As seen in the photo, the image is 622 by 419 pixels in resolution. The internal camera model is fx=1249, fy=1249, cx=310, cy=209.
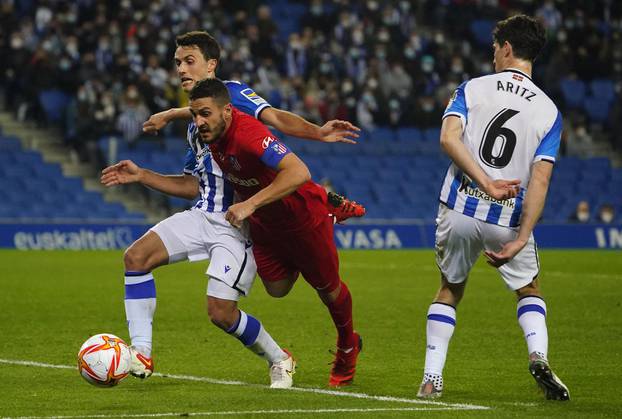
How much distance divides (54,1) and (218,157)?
70.8 feet

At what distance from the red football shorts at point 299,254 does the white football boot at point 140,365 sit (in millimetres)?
1047

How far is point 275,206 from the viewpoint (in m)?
8.12

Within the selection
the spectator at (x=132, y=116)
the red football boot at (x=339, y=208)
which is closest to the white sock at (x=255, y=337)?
the red football boot at (x=339, y=208)

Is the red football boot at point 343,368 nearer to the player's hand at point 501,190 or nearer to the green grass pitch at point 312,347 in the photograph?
the green grass pitch at point 312,347

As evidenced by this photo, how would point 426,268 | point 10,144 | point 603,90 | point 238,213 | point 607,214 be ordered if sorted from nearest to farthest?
point 238,213 → point 426,268 → point 607,214 → point 10,144 → point 603,90

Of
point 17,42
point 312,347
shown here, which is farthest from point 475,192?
point 17,42

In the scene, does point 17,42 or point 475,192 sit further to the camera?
point 17,42

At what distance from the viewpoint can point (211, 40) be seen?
8.70 m

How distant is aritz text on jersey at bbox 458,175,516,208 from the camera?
756cm

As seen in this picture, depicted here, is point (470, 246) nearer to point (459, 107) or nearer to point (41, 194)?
point (459, 107)

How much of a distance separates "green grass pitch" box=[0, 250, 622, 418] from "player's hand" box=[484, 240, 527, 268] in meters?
0.87

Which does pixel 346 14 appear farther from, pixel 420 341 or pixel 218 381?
pixel 218 381

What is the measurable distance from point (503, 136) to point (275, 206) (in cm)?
156

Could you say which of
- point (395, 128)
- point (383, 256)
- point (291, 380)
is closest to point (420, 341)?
point (291, 380)
